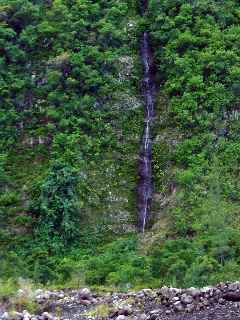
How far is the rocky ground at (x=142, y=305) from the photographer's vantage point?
15.5 m

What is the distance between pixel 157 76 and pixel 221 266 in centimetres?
1749

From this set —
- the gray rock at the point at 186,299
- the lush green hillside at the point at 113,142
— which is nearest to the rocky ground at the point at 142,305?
the gray rock at the point at 186,299

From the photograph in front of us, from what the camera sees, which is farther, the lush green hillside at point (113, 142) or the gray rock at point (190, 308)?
the lush green hillside at point (113, 142)

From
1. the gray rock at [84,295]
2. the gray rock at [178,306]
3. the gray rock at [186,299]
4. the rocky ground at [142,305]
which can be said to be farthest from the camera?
the gray rock at [84,295]

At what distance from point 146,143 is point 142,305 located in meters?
19.6

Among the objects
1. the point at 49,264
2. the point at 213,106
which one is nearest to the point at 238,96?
the point at 213,106

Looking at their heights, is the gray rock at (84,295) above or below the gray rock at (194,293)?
below

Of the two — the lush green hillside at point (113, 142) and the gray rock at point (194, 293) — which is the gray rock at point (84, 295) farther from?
the lush green hillside at point (113, 142)

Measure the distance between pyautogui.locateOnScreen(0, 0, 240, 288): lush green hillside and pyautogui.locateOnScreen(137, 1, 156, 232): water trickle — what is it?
0.40 metres

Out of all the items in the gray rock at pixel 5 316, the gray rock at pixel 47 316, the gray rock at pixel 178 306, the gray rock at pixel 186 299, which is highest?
the gray rock at pixel 186 299

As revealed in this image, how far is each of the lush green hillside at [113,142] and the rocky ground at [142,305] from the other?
5346 mm

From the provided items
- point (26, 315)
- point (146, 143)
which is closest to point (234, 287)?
point (26, 315)

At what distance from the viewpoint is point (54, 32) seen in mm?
39844

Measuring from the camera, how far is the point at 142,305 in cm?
1698
